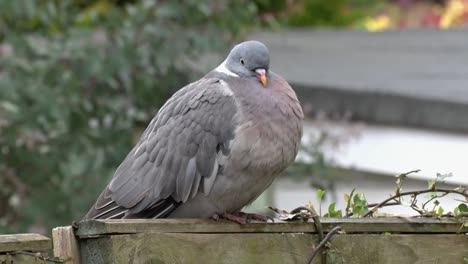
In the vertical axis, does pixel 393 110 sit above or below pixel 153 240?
above

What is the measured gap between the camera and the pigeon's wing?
3.49m

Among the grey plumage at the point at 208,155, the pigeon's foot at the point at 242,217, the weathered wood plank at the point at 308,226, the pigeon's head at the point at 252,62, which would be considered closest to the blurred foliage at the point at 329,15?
the pigeon's head at the point at 252,62

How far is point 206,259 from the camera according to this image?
8.38 ft

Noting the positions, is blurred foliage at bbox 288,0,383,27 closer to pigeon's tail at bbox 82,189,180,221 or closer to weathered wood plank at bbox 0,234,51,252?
pigeon's tail at bbox 82,189,180,221

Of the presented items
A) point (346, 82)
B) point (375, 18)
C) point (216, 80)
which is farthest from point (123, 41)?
point (375, 18)

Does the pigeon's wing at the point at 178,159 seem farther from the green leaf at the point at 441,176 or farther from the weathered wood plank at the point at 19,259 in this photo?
the weathered wood plank at the point at 19,259

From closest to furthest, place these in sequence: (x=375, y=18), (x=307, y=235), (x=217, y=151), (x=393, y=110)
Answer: (x=307, y=235)
(x=217, y=151)
(x=393, y=110)
(x=375, y=18)

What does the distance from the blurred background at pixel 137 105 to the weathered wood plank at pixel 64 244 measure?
3268 millimetres

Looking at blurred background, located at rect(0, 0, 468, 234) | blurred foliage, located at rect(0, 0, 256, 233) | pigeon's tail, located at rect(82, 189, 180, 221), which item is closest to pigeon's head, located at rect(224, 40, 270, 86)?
pigeon's tail, located at rect(82, 189, 180, 221)

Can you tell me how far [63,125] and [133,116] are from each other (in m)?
0.49

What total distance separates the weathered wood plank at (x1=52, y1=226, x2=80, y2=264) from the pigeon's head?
132 cm

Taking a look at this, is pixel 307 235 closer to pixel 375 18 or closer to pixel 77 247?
pixel 77 247

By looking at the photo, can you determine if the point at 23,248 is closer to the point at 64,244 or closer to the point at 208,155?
the point at 64,244

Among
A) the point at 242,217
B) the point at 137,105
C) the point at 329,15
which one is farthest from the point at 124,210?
the point at 329,15
